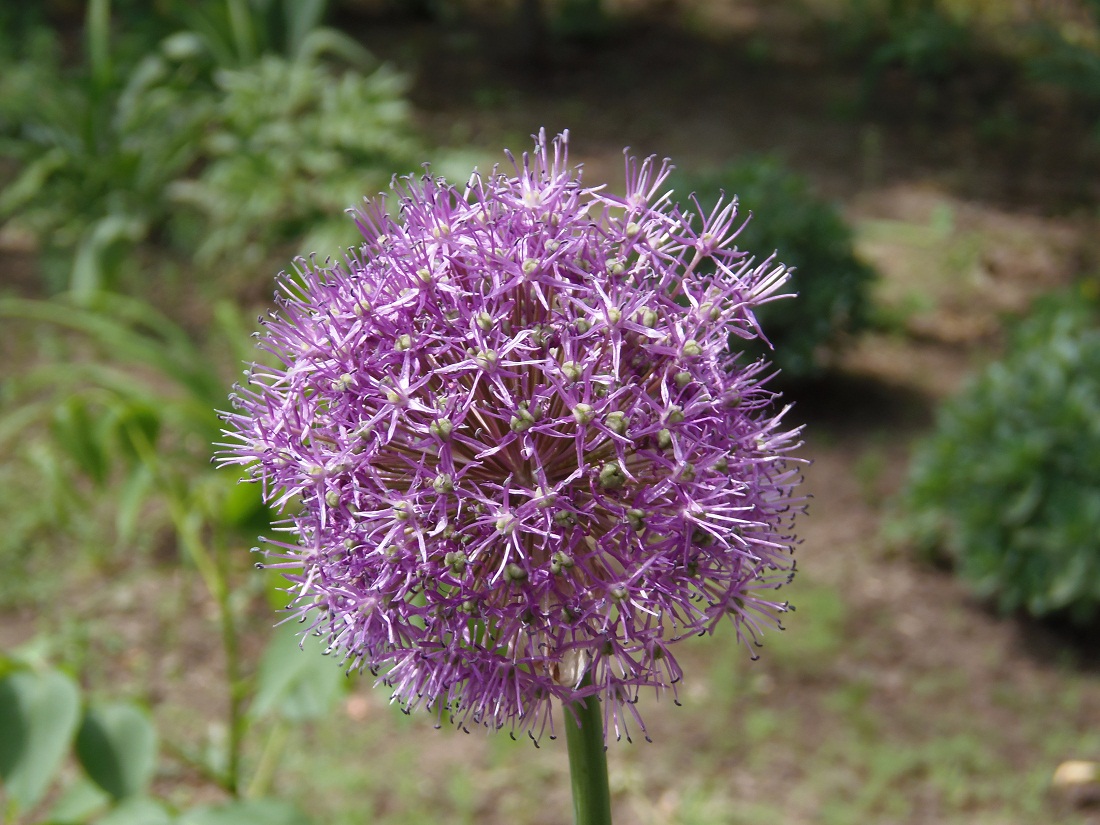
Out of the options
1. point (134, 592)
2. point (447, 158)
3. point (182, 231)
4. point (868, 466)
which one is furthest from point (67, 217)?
point (868, 466)

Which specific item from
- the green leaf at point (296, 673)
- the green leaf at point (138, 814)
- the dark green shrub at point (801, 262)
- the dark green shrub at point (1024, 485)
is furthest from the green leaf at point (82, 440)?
the dark green shrub at point (1024, 485)

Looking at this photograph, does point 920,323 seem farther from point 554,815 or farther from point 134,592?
point 134,592

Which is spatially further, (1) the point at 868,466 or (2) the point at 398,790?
(1) the point at 868,466

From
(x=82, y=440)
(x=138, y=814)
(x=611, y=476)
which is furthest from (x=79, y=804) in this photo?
(x=611, y=476)

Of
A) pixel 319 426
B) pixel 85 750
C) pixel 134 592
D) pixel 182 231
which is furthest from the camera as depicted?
pixel 182 231

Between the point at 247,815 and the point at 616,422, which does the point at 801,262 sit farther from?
the point at 616,422

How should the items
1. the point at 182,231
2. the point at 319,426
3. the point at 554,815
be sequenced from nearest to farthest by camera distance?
1. the point at 319,426
2. the point at 554,815
3. the point at 182,231

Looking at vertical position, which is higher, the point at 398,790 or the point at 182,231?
the point at 182,231
